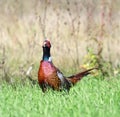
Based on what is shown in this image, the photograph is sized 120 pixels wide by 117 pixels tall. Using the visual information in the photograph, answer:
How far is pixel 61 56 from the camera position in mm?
10000

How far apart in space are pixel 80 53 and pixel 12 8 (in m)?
1.52

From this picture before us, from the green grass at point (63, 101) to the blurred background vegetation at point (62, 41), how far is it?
1.28 metres

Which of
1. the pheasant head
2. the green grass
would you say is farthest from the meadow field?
the pheasant head

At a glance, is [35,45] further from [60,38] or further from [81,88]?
[81,88]

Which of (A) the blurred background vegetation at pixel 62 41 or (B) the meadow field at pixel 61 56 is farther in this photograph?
(A) the blurred background vegetation at pixel 62 41

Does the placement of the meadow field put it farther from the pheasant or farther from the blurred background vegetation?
the pheasant

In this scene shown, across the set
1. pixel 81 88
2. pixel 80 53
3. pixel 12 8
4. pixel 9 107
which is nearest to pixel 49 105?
pixel 9 107

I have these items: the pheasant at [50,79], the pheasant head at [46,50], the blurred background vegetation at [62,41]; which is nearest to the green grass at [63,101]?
the pheasant at [50,79]

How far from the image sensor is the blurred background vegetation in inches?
374

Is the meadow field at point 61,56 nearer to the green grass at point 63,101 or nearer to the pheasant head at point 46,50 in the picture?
the green grass at point 63,101

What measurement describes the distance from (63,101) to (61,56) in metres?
3.38

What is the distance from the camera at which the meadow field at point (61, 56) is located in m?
6.53

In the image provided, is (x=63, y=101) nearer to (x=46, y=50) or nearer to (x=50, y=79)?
(x=50, y=79)

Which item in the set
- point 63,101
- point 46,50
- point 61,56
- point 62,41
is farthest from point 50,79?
point 62,41
